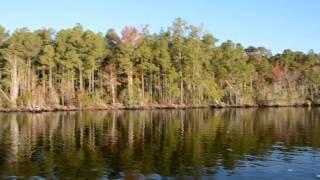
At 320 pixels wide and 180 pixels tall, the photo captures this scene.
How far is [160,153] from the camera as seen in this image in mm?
40500

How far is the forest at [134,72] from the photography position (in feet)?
376

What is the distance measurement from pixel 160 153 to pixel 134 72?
89.8 m

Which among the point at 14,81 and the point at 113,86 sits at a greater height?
the point at 14,81

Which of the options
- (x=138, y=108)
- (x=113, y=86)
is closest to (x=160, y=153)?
(x=138, y=108)

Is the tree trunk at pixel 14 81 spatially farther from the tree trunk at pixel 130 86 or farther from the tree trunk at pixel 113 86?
the tree trunk at pixel 130 86

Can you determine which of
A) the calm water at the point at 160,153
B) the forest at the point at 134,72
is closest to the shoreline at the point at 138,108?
the forest at the point at 134,72

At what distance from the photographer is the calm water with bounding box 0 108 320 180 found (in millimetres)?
31844

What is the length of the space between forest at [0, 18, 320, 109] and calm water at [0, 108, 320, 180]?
182ft

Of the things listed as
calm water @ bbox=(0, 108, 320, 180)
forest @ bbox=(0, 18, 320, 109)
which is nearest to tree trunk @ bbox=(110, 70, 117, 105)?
forest @ bbox=(0, 18, 320, 109)

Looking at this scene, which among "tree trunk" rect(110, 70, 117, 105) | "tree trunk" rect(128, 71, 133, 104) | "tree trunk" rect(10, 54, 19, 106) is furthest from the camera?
"tree trunk" rect(110, 70, 117, 105)

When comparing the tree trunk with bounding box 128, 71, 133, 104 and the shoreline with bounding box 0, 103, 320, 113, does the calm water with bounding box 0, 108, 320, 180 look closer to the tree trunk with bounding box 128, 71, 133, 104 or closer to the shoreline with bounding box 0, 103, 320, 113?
the shoreline with bounding box 0, 103, 320, 113

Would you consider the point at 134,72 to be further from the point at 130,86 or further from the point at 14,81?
the point at 14,81

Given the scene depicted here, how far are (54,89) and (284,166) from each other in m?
88.6

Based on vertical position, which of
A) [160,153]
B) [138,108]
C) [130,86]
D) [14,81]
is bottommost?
[160,153]
